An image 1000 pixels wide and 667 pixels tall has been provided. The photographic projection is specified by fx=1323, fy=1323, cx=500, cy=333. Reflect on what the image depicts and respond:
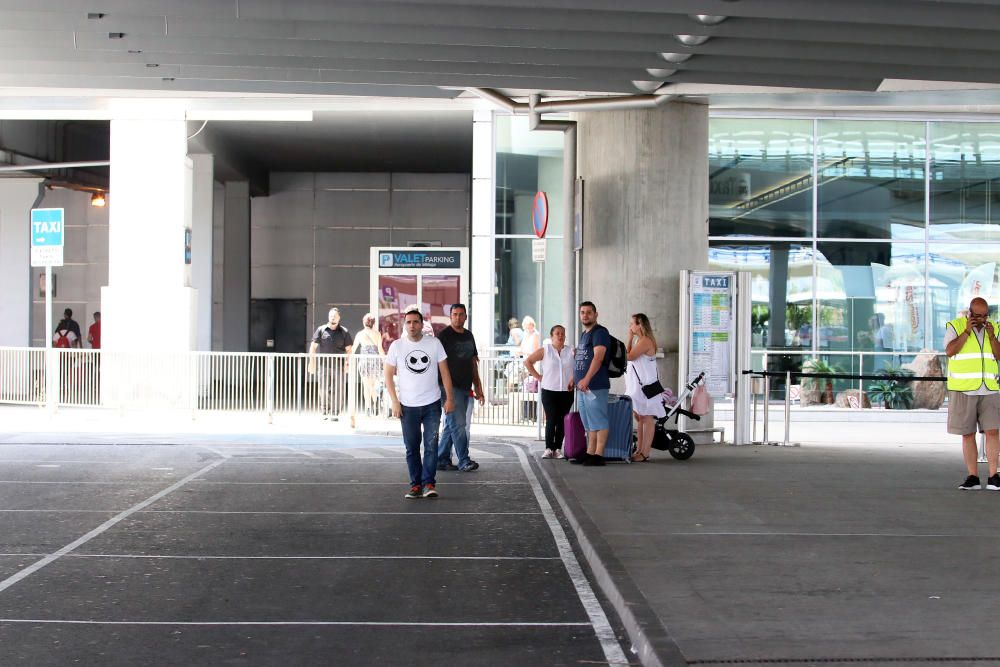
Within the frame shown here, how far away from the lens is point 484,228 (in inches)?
977

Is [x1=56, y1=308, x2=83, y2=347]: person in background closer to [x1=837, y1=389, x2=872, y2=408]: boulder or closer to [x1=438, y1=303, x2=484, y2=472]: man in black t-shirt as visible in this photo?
[x1=837, y1=389, x2=872, y2=408]: boulder

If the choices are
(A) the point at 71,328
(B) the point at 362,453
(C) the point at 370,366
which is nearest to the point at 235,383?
(C) the point at 370,366

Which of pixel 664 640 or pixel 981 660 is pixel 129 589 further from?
pixel 981 660

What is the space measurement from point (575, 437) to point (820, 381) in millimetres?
10454

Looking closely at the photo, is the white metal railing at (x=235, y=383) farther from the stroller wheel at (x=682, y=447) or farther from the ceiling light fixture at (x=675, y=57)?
the ceiling light fixture at (x=675, y=57)

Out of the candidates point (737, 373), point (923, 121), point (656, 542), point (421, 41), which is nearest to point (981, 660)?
point (656, 542)

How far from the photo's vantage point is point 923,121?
979 inches

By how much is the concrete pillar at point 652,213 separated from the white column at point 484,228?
7.13 m

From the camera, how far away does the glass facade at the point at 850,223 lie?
80.8ft

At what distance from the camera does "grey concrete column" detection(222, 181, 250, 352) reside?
3712 cm

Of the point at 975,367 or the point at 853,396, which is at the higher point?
the point at 975,367

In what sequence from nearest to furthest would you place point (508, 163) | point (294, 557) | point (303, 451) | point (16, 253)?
point (294, 557) → point (303, 451) → point (508, 163) → point (16, 253)

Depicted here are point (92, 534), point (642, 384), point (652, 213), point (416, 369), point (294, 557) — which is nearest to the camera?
point (294, 557)

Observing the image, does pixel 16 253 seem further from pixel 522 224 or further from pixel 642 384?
pixel 642 384
